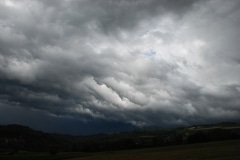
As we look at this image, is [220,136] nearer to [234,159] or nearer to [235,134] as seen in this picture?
[235,134]

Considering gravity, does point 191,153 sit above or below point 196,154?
above

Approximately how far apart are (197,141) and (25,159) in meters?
80.1

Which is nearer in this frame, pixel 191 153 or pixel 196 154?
pixel 196 154

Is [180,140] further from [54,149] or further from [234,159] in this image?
[234,159]

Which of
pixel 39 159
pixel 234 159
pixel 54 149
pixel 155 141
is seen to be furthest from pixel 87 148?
pixel 234 159

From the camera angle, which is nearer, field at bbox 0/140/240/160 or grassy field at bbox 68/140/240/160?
grassy field at bbox 68/140/240/160

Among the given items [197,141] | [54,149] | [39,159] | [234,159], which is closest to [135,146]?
[197,141]

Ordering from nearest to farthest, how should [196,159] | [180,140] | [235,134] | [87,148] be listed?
1. [196,159]
2. [235,134]
3. [180,140]
4. [87,148]

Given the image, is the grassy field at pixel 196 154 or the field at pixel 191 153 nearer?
the grassy field at pixel 196 154

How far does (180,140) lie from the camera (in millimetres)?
154125

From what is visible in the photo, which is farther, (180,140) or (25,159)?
(180,140)

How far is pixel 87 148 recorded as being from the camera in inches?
6594

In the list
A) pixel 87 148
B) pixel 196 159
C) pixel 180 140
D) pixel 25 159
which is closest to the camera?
pixel 196 159

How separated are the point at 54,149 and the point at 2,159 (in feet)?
96.3
